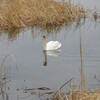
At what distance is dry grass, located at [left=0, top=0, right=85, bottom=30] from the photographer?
1301 cm

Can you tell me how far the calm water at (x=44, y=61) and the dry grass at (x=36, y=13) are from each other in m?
0.44

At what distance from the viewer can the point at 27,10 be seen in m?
13.7

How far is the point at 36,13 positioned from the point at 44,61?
499cm

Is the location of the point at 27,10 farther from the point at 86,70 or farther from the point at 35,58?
the point at 86,70

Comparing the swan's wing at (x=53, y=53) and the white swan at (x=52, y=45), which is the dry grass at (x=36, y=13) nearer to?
the white swan at (x=52, y=45)

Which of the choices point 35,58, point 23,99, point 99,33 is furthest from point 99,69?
point 99,33

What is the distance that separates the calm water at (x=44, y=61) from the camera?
7.22 m

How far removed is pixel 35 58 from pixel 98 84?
8.84 ft

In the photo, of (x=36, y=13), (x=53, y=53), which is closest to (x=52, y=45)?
(x=53, y=53)

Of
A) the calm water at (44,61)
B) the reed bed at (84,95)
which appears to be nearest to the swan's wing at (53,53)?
the calm water at (44,61)

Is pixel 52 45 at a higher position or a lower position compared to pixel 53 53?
higher

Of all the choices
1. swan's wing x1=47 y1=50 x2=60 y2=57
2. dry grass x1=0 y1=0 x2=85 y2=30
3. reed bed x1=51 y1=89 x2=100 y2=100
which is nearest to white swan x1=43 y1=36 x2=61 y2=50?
swan's wing x1=47 y1=50 x2=60 y2=57

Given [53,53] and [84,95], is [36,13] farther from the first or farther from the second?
[84,95]

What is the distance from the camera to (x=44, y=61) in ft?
29.9
